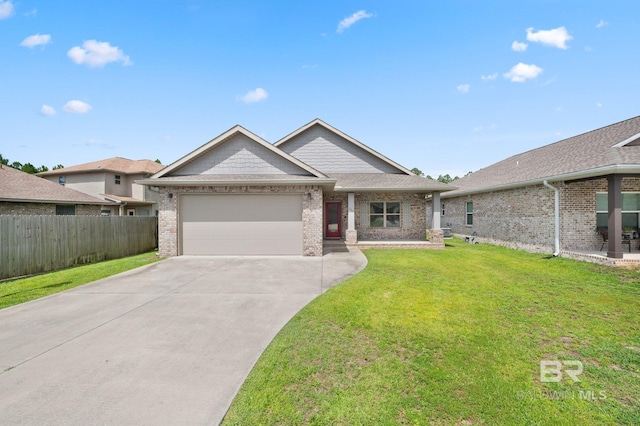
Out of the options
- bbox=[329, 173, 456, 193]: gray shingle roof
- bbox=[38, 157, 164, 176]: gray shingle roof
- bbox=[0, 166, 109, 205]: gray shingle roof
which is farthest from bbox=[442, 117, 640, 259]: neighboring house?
bbox=[38, 157, 164, 176]: gray shingle roof

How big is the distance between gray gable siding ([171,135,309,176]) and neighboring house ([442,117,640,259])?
37.2 ft

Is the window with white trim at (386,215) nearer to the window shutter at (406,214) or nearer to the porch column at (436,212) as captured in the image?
the window shutter at (406,214)

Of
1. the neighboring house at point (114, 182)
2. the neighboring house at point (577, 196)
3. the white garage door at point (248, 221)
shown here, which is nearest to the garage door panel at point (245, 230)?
the white garage door at point (248, 221)

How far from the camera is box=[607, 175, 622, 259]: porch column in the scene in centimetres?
967

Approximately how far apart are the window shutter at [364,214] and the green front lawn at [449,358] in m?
9.07

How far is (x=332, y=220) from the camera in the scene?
54.7 feet

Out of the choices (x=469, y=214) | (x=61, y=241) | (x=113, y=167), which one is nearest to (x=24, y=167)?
(x=113, y=167)

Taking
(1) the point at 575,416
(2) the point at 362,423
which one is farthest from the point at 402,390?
(1) the point at 575,416

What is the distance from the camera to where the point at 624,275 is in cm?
854

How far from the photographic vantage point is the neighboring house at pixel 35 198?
47.9 ft

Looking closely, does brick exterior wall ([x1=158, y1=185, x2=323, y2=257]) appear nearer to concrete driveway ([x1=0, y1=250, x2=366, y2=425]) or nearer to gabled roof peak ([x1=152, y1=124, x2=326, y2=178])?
gabled roof peak ([x1=152, y1=124, x2=326, y2=178])

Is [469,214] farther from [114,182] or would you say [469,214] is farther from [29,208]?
[114,182]

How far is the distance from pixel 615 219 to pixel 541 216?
9.58 ft

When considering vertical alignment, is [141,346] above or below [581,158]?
below
